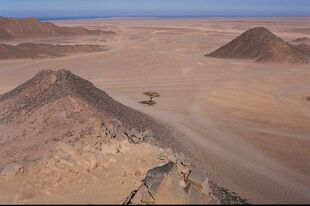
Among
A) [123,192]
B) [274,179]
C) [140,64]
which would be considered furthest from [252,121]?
[140,64]

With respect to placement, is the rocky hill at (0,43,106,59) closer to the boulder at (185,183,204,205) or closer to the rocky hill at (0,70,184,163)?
the rocky hill at (0,70,184,163)

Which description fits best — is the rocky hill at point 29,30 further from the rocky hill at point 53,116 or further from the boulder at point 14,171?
the boulder at point 14,171

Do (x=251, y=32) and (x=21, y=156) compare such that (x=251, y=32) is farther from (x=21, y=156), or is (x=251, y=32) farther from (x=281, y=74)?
(x=21, y=156)

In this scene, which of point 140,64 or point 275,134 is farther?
point 140,64

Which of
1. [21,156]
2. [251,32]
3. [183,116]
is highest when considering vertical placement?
[251,32]

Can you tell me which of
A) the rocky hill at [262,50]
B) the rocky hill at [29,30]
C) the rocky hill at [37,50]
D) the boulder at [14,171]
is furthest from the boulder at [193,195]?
the rocky hill at [29,30]

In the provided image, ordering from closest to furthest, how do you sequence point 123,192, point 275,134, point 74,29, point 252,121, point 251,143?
point 123,192 < point 251,143 < point 275,134 < point 252,121 < point 74,29

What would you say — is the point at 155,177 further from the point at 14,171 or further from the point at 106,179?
the point at 14,171
